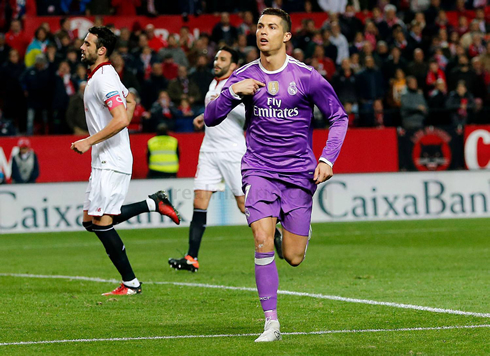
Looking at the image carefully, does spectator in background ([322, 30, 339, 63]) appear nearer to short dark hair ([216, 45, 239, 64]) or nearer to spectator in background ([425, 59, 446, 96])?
spectator in background ([425, 59, 446, 96])

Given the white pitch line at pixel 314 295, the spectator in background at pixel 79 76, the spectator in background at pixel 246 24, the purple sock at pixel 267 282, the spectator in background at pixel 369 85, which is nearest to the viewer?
the purple sock at pixel 267 282

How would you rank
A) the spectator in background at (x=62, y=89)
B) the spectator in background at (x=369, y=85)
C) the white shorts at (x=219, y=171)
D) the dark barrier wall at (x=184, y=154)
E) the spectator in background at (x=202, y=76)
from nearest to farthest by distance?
the white shorts at (x=219, y=171), the dark barrier wall at (x=184, y=154), the spectator in background at (x=62, y=89), the spectator in background at (x=202, y=76), the spectator in background at (x=369, y=85)

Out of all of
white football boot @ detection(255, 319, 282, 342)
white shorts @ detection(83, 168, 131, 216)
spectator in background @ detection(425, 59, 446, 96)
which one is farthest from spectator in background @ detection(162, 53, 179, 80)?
white football boot @ detection(255, 319, 282, 342)

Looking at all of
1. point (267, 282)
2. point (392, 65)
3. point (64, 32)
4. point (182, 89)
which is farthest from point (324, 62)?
point (267, 282)

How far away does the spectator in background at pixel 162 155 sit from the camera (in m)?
19.3

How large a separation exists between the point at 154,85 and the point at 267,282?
15.1 metres

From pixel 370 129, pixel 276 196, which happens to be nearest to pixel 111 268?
pixel 276 196

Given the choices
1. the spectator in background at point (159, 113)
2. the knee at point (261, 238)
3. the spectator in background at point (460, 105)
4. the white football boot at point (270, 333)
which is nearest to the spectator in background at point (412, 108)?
the spectator in background at point (460, 105)

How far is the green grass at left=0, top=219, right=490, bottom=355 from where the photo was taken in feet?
20.1

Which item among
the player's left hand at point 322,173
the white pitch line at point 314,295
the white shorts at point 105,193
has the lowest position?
the white pitch line at point 314,295

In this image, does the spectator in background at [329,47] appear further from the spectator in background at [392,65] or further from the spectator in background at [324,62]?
the spectator in background at [392,65]

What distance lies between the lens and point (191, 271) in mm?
10945

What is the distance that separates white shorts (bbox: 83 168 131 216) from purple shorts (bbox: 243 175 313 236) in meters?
2.28

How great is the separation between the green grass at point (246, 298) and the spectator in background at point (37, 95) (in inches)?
223
